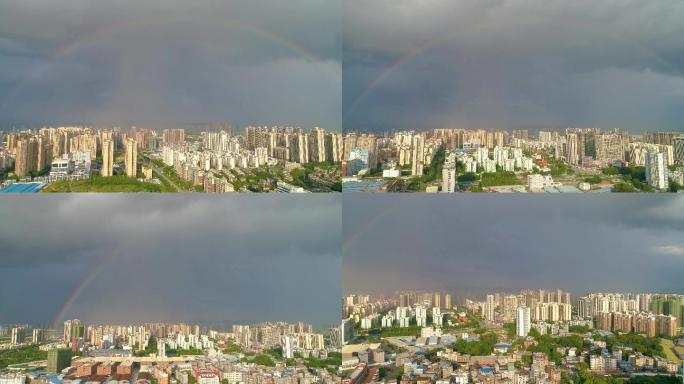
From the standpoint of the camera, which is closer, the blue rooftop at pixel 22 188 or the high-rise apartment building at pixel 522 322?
the blue rooftop at pixel 22 188

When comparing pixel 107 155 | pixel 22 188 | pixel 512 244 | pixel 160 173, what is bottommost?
pixel 512 244

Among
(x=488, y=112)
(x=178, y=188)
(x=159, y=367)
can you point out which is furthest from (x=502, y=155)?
(x=159, y=367)

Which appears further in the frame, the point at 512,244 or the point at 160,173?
the point at 512,244

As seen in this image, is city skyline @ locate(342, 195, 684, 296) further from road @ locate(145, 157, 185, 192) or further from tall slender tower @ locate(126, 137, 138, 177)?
tall slender tower @ locate(126, 137, 138, 177)

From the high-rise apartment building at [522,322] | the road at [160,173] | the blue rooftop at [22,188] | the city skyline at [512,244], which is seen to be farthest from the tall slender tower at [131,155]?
the high-rise apartment building at [522,322]

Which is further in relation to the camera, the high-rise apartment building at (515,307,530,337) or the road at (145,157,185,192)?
the high-rise apartment building at (515,307,530,337)

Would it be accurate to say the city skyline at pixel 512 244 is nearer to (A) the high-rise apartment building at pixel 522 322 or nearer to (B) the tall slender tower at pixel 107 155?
(A) the high-rise apartment building at pixel 522 322

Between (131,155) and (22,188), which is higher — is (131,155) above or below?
above

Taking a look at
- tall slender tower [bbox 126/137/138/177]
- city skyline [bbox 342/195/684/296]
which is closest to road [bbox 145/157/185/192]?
tall slender tower [bbox 126/137/138/177]

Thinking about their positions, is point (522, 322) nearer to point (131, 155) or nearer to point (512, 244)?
point (512, 244)

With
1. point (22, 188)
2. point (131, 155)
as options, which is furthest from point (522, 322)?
point (22, 188)
